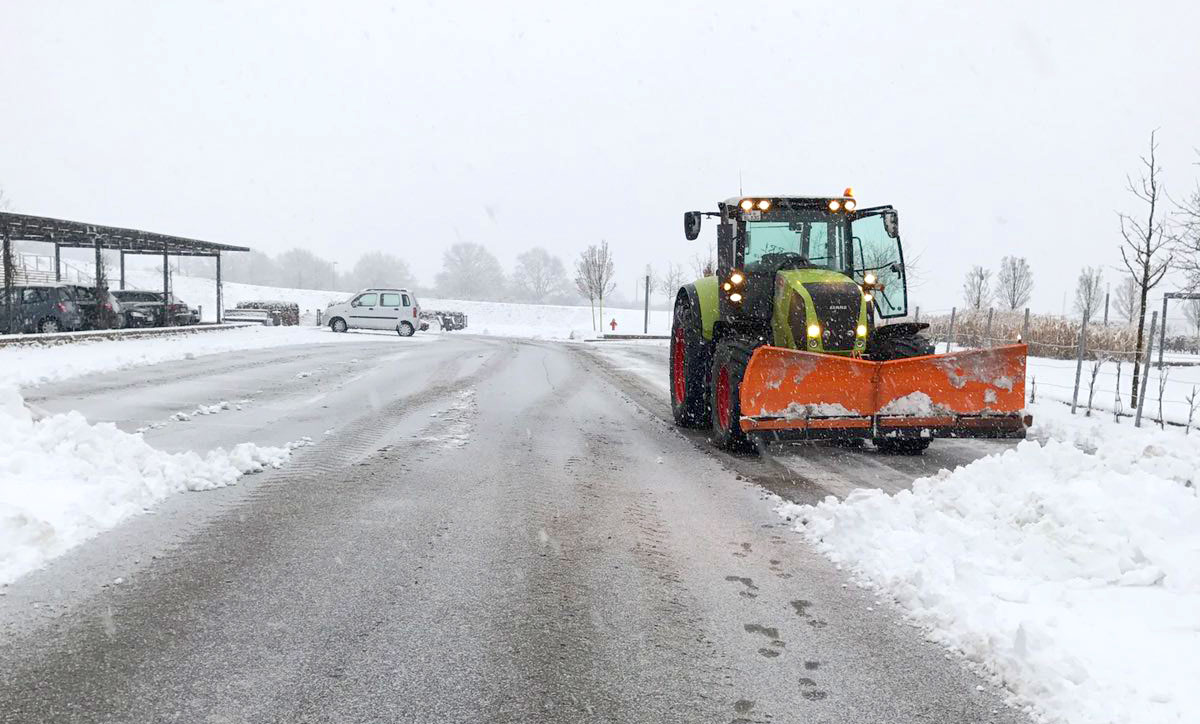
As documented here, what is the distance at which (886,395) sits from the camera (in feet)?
22.1

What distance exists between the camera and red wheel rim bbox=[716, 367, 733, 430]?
758 centimetres

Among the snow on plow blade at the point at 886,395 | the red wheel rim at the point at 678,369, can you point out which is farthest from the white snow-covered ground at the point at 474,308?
the snow on plow blade at the point at 886,395

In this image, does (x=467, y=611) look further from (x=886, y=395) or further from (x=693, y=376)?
(x=693, y=376)

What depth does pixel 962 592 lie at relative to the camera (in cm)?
349

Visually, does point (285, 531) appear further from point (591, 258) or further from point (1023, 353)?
point (591, 258)

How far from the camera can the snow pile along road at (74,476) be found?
13.1 ft

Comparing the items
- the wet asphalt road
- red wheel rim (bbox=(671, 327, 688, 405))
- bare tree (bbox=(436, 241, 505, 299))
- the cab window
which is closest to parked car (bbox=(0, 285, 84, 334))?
red wheel rim (bbox=(671, 327, 688, 405))

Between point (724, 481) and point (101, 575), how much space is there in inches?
165

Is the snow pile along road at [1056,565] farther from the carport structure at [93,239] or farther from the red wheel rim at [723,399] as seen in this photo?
the carport structure at [93,239]

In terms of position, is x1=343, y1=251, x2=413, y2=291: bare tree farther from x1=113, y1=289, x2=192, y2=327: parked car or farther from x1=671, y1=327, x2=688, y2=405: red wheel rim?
x1=671, y1=327, x2=688, y2=405: red wheel rim

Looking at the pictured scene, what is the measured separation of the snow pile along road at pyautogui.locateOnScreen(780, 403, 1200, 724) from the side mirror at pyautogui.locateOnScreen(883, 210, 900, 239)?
3111mm

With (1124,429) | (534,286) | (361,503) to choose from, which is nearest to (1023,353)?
(1124,429)

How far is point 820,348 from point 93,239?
2723cm

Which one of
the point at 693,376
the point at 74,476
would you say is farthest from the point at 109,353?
the point at 693,376
